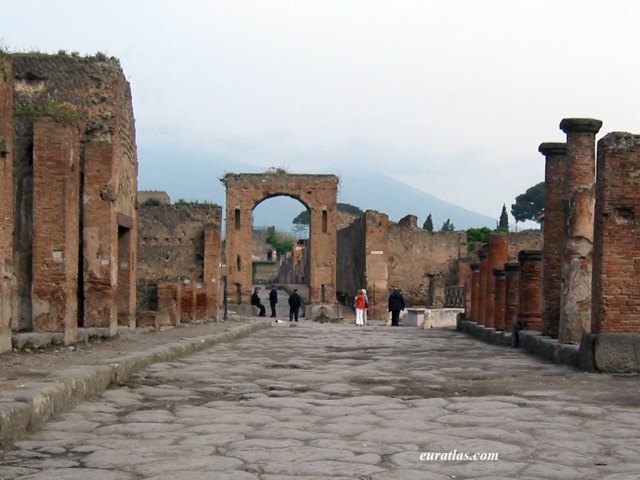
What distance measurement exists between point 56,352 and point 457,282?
2974 centimetres

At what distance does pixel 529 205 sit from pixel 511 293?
220ft

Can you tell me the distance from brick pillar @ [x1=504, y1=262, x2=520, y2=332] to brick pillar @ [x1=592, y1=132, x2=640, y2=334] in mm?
5053

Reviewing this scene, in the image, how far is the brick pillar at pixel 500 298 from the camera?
1471 cm

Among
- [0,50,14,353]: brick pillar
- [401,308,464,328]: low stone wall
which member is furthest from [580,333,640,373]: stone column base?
[401,308,464,328]: low stone wall

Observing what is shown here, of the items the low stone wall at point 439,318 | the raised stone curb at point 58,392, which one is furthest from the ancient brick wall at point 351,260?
the raised stone curb at point 58,392

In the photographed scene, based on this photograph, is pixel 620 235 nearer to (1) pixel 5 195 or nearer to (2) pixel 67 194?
(1) pixel 5 195

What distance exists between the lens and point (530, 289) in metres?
12.6

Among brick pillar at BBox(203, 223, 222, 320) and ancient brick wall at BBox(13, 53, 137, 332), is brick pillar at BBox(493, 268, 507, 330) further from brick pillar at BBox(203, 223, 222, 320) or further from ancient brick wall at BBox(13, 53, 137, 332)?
brick pillar at BBox(203, 223, 222, 320)

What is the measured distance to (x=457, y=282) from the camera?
3809 cm

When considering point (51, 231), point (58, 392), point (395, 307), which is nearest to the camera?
point (58, 392)

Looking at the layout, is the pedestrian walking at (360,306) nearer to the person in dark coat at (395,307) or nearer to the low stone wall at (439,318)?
the person in dark coat at (395,307)

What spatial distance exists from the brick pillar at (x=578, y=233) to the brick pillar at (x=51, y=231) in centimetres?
555

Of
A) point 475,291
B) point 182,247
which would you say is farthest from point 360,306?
point 475,291

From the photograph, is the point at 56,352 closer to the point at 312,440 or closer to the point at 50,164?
the point at 50,164
